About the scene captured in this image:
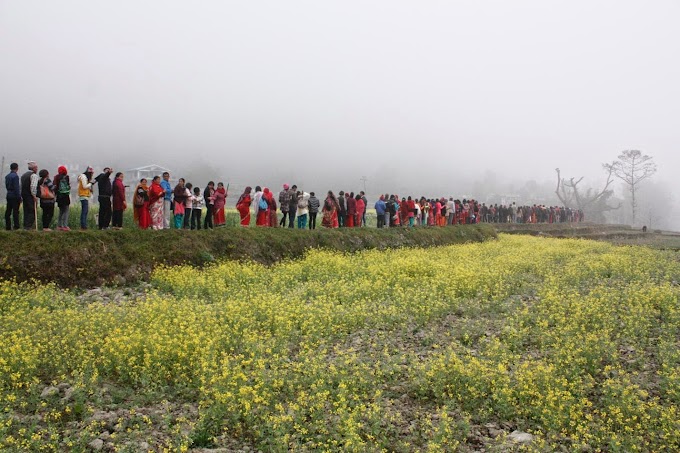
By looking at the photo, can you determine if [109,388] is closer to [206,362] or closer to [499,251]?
[206,362]

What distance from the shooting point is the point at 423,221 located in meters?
32.1

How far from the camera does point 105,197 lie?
16031 mm

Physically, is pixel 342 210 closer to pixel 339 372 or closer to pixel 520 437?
pixel 339 372

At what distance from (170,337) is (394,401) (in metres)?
4.22

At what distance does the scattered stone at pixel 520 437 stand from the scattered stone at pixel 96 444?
5.21 metres

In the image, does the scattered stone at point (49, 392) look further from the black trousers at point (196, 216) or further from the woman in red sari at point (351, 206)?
the woman in red sari at point (351, 206)

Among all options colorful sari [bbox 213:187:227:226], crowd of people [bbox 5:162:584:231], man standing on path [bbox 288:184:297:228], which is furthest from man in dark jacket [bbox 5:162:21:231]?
man standing on path [bbox 288:184:297:228]

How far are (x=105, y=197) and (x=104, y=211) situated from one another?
1.74ft

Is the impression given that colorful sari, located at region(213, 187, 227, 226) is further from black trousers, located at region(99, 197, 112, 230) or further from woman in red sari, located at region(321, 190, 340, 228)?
woman in red sari, located at region(321, 190, 340, 228)

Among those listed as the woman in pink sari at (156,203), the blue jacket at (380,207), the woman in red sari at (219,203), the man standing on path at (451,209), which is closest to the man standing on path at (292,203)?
the woman in red sari at (219,203)

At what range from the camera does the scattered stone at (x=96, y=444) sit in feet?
18.3

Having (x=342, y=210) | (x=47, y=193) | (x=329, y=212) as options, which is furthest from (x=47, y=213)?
(x=342, y=210)

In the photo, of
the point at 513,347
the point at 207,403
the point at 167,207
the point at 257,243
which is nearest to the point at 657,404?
the point at 513,347

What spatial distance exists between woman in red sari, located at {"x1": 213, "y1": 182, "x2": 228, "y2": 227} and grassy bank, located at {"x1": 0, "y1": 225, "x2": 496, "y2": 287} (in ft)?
6.38
